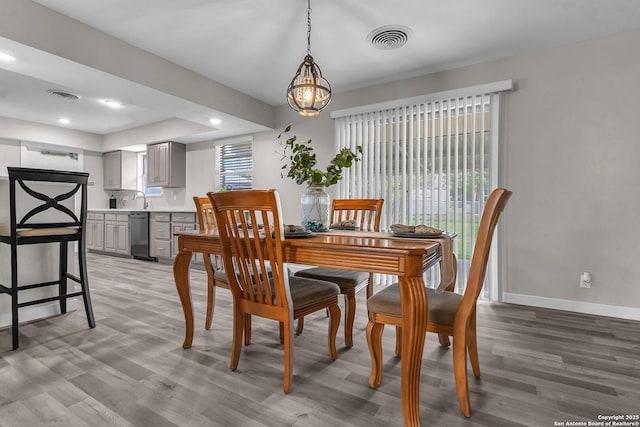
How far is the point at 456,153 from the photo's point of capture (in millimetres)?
3484

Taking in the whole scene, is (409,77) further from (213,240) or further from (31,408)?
(31,408)

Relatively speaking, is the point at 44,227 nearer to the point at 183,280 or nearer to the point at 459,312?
the point at 183,280

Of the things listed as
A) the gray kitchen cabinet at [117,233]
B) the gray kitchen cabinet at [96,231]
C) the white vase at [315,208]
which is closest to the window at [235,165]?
the gray kitchen cabinet at [117,233]

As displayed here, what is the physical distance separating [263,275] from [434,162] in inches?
103

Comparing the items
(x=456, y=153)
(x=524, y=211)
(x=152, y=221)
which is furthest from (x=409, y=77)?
(x=152, y=221)

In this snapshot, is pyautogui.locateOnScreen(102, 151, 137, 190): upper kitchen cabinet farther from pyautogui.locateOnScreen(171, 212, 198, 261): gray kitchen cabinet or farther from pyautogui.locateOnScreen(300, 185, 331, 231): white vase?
pyautogui.locateOnScreen(300, 185, 331, 231): white vase

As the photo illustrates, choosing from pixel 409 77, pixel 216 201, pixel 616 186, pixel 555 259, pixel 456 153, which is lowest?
pixel 555 259

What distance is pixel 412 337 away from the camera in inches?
54.7

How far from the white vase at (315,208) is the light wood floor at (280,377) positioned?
82 centimetres

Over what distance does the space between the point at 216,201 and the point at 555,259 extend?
311cm

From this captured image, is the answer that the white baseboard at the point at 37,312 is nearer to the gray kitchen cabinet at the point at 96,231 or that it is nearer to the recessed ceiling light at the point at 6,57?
the recessed ceiling light at the point at 6,57

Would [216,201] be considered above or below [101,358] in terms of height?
above

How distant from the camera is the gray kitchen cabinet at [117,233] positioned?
5.86m

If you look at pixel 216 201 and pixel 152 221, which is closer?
pixel 216 201
